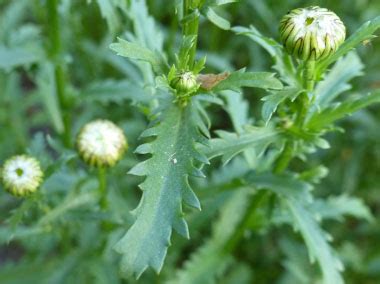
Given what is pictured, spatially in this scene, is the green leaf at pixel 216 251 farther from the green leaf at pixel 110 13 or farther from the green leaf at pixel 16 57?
the green leaf at pixel 16 57

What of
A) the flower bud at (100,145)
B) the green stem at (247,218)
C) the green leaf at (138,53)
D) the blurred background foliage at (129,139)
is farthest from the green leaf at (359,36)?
the blurred background foliage at (129,139)

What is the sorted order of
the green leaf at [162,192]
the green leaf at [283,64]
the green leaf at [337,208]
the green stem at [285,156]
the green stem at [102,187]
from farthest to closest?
the green leaf at [337,208]
the green stem at [102,187]
the green stem at [285,156]
the green leaf at [283,64]
the green leaf at [162,192]

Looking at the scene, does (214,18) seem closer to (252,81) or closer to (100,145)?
(252,81)

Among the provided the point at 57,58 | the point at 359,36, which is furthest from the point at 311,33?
the point at 57,58

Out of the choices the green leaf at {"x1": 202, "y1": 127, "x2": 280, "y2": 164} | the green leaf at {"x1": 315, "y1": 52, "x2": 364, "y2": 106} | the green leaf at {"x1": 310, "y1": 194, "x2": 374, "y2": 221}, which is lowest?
the green leaf at {"x1": 310, "y1": 194, "x2": 374, "y2": 221}

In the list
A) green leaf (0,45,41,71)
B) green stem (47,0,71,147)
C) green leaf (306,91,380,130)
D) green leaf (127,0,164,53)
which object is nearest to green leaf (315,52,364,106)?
green leaf (306,91,380,130)

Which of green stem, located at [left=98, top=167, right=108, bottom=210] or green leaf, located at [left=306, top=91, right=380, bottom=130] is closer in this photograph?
green leaf, located at [left=306, top=91, right=380, bottom=130]

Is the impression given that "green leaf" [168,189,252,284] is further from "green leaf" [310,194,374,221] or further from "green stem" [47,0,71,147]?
"green stem" [47,0,71,147]
